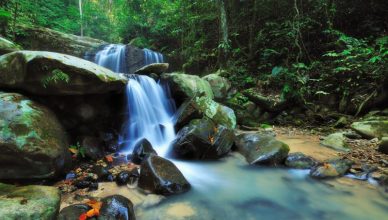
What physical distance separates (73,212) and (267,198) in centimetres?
272

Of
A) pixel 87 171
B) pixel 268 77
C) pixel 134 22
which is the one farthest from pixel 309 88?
pixel 134 22

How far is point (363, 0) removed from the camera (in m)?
8.83

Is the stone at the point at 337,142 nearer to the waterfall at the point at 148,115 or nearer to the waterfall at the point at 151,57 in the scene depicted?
the waterfall at the point at 148,115

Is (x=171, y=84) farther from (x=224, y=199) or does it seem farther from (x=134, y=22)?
(x=134, y=22)

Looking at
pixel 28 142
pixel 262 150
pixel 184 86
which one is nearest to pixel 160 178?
pixel 28 142

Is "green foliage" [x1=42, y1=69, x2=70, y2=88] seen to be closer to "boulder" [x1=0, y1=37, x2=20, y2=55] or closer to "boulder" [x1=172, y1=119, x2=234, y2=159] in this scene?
"boulder" [x1=0, y1=37, x2=20, y2=55]

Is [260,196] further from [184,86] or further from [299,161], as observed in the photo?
[184,86]

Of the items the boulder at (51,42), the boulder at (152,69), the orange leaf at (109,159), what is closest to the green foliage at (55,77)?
the orange leaf at (109,159)

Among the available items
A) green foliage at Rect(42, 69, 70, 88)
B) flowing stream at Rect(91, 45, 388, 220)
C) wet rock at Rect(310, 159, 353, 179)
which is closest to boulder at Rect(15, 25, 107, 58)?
green foliage at Rect(42, 69, 70, 88)

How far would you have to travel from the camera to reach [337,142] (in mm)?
5883

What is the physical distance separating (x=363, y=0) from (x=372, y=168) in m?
6.79

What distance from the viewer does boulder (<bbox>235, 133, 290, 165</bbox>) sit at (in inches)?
206

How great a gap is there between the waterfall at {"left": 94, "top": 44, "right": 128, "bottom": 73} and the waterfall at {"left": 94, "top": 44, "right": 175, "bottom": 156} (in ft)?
13.0

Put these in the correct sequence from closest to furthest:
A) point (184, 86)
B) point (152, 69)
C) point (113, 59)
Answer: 1. point (184, 86)
2. point (152, 69)
3. point (113, 59)
